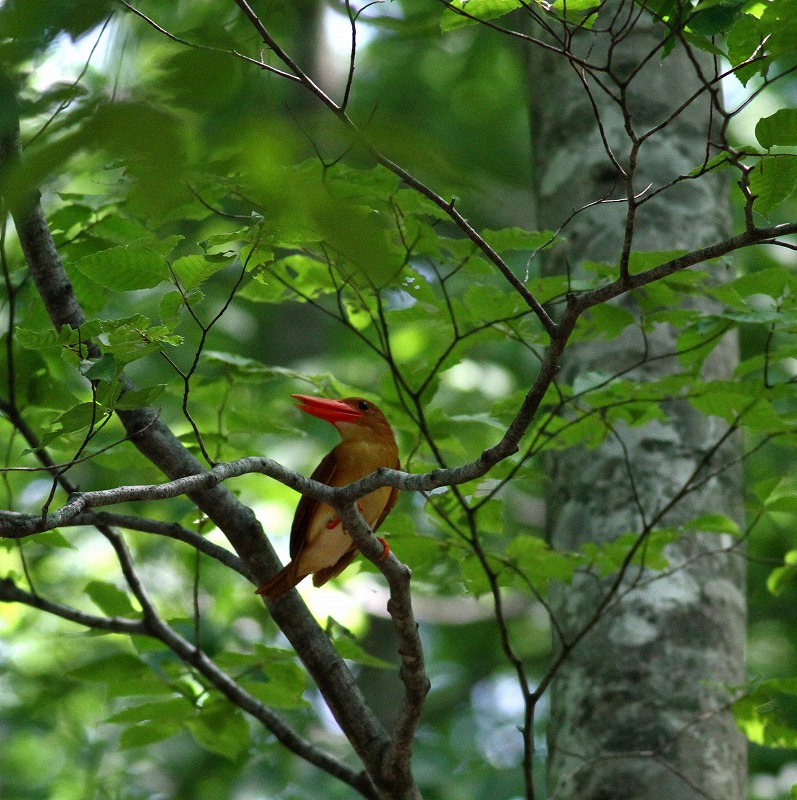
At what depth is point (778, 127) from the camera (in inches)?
65.0

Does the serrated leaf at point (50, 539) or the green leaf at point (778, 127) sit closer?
the green leaf at point (778, 127)

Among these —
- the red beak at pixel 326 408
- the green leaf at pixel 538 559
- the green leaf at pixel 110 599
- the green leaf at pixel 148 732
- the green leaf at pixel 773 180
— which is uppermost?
the red beak at pixel 326 408

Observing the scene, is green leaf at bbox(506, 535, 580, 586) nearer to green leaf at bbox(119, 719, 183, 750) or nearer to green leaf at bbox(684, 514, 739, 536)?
green leaf at bbox(684, 514, 739, 536)

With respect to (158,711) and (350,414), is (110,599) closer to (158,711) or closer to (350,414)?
(158,711)

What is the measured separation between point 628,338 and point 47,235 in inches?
76.2

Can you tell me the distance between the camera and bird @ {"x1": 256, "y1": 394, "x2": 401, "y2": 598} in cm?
297

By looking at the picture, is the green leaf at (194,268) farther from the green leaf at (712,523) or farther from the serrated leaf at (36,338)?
the green leaf at (712,523)

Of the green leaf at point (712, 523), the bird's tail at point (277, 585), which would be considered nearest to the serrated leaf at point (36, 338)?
the bird's tail at point (277, 585)

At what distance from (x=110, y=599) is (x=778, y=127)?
1.97 metres

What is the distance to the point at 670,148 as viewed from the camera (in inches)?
138

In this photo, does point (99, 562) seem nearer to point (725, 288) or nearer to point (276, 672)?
point (276, 672)

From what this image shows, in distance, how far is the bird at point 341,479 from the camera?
9.75 feet

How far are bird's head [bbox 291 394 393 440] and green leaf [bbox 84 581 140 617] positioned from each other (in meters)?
0.70

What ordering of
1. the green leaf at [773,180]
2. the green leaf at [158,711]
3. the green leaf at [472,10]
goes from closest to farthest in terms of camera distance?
the green leaf at [773,180]
the green leaf at [472,10]
the green leaf at [158,711]
